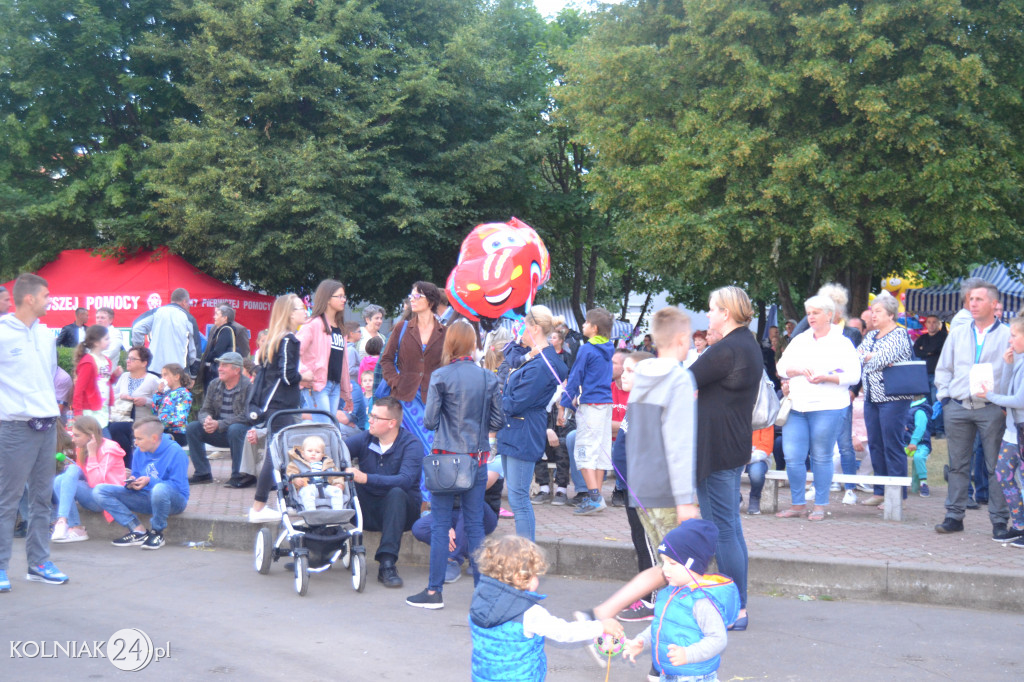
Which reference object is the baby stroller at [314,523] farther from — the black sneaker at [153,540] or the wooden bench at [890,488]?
the wooden bench at [890,488]

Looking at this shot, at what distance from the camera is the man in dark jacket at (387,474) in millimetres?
7254

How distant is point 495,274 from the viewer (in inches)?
354

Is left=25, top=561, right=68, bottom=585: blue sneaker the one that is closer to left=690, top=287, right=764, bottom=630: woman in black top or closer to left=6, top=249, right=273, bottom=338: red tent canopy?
left=690, top=287, right=764, bottom=630: woman in black top

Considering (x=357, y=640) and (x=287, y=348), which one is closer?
(x=357, y=640)

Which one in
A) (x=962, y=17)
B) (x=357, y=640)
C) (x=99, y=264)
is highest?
(x=962, y=17)

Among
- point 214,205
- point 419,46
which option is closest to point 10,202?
point 214,205

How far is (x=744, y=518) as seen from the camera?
874cm

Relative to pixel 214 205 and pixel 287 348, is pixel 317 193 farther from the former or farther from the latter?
pixel 287 348

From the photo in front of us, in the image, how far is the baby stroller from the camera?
22.3 ft

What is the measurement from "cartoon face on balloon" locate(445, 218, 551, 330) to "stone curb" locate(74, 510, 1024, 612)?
2.37 meters

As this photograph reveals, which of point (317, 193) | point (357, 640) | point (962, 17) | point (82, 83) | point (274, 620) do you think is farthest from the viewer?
point (82, 83)

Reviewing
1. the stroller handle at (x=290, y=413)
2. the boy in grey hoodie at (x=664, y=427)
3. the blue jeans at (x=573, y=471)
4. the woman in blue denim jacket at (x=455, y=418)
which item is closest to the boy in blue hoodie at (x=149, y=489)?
the stroller handle at (x=290, y=413)

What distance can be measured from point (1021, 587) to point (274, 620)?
474 centimetres

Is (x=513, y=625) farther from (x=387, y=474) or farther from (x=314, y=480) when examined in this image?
(x=387, y=474)
